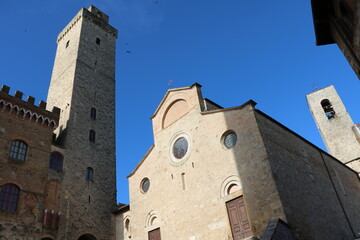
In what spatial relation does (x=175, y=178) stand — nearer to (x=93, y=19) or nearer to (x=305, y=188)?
(x=305, y=188)

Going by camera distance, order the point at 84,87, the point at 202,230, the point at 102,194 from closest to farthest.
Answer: the point at 202,230
the point at 102,194
the point at 84,87

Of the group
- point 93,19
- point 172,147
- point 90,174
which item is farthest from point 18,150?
point 93,19

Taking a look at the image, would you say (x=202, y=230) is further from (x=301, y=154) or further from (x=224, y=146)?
(x=301, y=154)

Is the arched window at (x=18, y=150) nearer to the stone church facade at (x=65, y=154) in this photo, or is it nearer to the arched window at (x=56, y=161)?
the stone church facade at (x=65, y=154)

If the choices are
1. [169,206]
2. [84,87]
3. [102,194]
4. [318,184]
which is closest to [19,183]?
[102,194]

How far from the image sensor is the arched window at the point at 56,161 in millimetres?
18062

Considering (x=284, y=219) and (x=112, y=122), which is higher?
(x=112, y=122)

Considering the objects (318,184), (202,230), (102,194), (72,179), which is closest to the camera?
(202,230)

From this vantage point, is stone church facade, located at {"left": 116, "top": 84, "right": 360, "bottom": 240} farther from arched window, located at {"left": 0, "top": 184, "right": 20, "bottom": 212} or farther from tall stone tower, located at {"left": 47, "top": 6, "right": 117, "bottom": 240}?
arched window, located at {"left": 0, "top": 184, "right": 20, "bottom": 212}

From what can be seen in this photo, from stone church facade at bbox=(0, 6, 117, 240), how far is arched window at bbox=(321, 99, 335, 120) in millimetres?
22845

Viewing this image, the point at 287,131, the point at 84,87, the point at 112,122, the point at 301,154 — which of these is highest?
the point at 84,87

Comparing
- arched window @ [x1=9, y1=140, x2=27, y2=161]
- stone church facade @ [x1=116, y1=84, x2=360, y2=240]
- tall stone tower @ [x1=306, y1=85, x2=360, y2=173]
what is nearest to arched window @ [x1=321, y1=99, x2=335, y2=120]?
tall stone tower @ [x1=306, y1=85, x2=360, y2=173]

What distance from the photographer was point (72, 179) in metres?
18.6

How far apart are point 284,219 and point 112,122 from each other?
16241 millimetres
